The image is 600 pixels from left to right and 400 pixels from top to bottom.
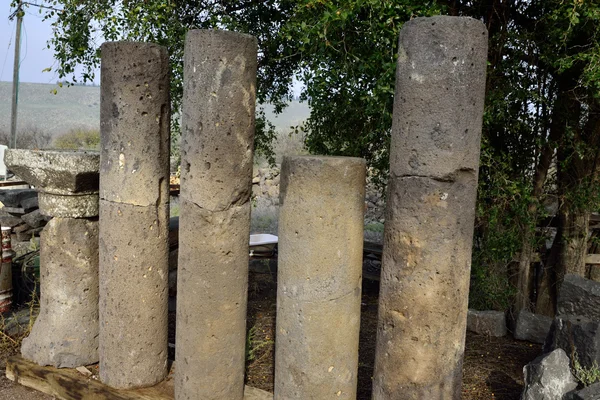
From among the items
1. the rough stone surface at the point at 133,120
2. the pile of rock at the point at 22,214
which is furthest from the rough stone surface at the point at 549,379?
the pile of rock at the point at 22,214

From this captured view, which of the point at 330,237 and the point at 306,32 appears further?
the point at 306,32

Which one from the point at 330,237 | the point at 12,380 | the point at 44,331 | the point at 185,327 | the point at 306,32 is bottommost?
the point at 12,380

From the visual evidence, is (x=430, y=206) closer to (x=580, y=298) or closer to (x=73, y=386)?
(x=580, y=298)

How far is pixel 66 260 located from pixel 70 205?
0.48 meters

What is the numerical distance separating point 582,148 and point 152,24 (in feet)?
17.6

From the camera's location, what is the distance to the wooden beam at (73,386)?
15.9 feet

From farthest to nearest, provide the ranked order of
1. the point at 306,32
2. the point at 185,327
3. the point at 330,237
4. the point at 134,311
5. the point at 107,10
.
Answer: the point at 107,10
the point at 306,32
the point at 134,311
the point at 185,327
the point at 330,237

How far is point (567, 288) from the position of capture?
5844mm

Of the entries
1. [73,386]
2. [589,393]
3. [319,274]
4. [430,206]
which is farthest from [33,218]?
[589,393]

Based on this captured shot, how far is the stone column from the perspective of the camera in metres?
3.69

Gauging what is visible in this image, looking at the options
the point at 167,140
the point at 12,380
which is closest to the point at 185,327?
the point at 167,140

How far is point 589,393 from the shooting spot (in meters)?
4.24

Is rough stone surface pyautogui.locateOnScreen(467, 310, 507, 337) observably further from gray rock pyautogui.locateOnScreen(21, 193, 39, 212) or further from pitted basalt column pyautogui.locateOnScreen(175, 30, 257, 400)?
gray rock pyautogui.locateOnScreen(21, 193, 39, 212)

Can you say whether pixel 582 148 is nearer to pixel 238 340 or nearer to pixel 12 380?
pixel 238 340
